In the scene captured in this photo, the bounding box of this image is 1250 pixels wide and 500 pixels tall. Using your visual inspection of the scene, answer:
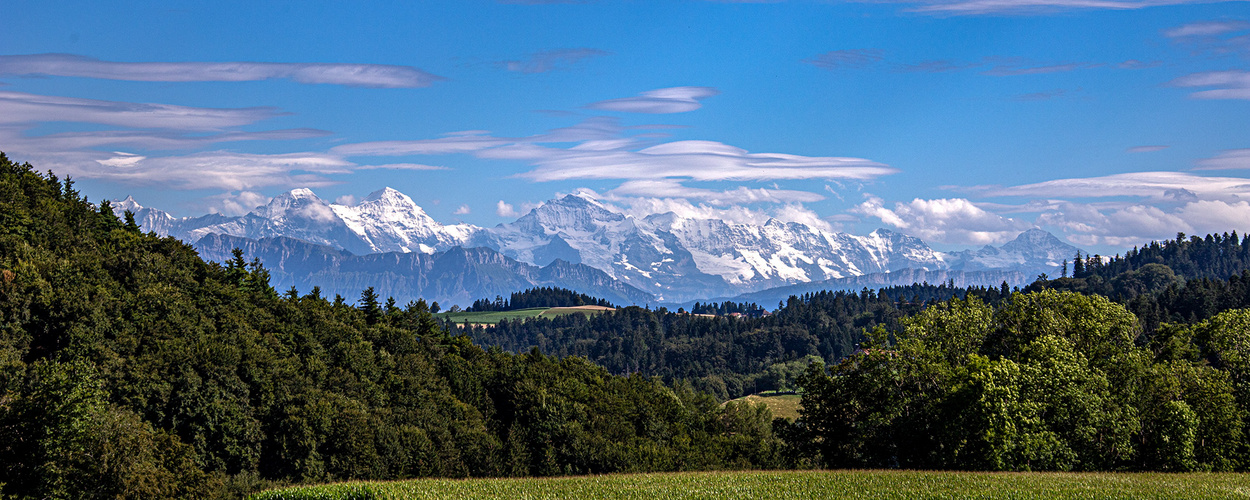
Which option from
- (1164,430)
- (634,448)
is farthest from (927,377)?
(634,448)

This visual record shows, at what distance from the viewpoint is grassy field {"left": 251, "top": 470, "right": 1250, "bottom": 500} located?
150 ft

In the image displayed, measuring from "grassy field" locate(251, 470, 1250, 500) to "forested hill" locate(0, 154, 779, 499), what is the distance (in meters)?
18.4

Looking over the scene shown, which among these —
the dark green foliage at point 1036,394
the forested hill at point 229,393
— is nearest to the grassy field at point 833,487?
the dark green foliage at point 1036,394

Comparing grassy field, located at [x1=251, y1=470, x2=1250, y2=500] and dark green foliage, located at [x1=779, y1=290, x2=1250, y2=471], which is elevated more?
dark green foliage, located at [x1=779, y1=290, x2=1250, y2=471]

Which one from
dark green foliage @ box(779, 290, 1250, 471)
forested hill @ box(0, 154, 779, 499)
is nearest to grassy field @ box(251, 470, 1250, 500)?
dark green foliage @ box(779, 290, 1250, 471)

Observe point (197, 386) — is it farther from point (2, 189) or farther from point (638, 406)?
point (638, 406)

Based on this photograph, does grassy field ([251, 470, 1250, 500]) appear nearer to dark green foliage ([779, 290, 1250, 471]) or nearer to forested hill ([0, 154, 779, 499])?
dark green foliage ([779, 290, 1250, 471])

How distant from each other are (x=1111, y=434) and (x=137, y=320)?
80944 mm

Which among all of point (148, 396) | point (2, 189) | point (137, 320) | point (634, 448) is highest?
point (2, 189)

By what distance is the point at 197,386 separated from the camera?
78.3 meters

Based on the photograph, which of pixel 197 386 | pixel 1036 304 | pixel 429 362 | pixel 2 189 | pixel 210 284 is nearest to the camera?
pixel 1036 304

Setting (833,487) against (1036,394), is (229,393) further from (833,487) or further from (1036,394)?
(1036,394)

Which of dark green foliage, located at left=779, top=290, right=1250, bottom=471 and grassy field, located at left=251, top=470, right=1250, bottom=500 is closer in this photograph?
grassy field, located at left=251, top=470, right=1250, bottom=500

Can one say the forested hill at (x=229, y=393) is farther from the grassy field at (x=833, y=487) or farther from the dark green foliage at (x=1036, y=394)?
the dark green foliage at (x=1036, y=394)
